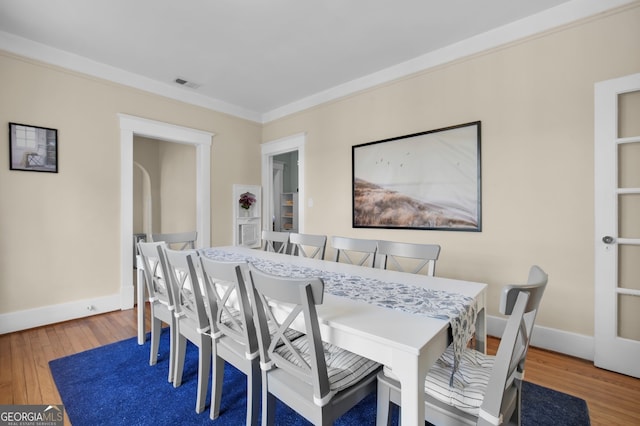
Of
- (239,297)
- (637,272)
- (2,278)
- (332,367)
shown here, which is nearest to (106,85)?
(2,278)

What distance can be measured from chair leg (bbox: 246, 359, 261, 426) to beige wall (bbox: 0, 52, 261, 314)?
276 cm

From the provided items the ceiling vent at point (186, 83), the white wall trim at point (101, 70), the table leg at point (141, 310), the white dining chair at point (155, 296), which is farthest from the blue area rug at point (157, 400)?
the ceiling vent at point (186, 83)

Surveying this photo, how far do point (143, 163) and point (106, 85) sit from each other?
233 cm

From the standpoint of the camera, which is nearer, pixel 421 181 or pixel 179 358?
pixel 179 358

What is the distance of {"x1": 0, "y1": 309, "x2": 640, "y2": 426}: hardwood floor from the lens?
5.60 ft

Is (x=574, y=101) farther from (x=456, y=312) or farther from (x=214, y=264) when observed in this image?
(x=214, y=264)

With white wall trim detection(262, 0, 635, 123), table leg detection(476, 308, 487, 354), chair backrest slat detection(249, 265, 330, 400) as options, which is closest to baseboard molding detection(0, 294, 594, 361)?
table leg detection(476, 308, 487, 354)

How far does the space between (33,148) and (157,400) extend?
2.69m

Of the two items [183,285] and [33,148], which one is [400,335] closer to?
[183,285]

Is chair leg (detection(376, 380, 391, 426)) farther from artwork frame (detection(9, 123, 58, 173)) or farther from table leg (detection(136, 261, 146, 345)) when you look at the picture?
artwork frame (detection(9, 123, 58, 173))

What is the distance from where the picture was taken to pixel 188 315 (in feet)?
5.96

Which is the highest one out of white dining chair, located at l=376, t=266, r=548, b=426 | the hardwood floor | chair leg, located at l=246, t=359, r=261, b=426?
white dining chair, located at l=376, t=266, r=548, b=426

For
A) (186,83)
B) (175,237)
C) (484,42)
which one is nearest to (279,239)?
(175,237)

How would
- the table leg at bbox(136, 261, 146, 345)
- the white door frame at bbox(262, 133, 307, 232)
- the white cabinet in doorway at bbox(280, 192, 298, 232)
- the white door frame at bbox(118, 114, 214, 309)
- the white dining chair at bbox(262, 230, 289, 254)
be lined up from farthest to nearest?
the white cabinet in doorway at bbox(280, 192, 298, 232), the white door frame at bbox(262, 133, 307, 232), the white door frame at bbox(118, 114, 214, 309), the white dining chair at bbox(262, 230, 289, 254), the table leg at bbox(136, 261, 146, 345)
